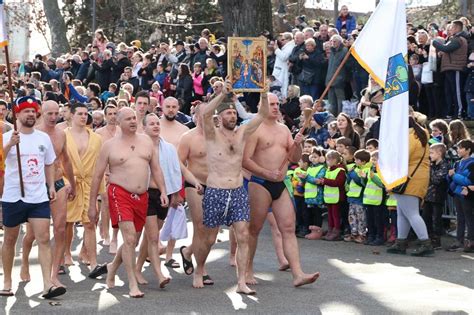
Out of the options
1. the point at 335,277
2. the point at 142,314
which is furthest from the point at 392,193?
the point at 142,314

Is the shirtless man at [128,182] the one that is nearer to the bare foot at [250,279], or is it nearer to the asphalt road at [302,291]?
the asphalt road at [302,291]

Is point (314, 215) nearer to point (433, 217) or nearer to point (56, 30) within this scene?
point (433, 217)

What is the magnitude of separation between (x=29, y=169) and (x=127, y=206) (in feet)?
3.51

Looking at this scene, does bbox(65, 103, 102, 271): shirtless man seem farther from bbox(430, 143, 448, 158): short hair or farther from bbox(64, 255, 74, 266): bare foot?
bbox(430, 143, 448, 158): short hair

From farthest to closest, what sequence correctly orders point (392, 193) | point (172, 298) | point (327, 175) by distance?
point (327, 175) → point (392, 193) → point (172, 298)

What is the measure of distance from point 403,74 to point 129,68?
1452cm

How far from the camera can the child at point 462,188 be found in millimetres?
14359

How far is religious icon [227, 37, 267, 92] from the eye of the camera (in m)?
12.0

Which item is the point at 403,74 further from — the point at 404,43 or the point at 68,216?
the point at 68,216

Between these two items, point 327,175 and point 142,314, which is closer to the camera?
point 142,314

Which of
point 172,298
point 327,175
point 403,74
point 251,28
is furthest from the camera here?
point 251,28

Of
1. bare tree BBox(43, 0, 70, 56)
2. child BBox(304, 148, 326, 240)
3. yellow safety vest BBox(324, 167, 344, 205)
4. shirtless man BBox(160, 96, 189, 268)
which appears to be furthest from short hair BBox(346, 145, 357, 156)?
bare tree BBox(43, 0, 70, 56)

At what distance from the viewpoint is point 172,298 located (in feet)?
36.6

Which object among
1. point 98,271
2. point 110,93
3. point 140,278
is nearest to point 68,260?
point 98,271
